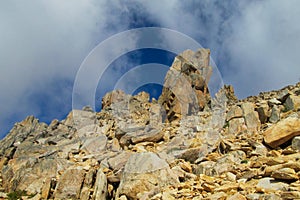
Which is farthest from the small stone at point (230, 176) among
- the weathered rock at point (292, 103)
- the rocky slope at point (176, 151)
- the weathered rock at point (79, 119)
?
the weathered rock at point (79, 119)

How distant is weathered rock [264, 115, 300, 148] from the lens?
16.2 metres

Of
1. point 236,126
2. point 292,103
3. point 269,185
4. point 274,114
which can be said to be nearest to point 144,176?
point 269,185

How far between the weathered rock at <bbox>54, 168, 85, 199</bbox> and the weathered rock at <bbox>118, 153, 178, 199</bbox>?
14.3 feet

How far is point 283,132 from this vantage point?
1648 cm

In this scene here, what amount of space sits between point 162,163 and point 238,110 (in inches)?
506

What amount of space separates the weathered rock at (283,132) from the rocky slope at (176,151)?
0.06 m

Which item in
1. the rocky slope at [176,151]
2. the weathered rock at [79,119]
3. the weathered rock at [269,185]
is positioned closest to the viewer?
the weathered rock at [269,185]

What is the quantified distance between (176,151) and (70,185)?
7988mm

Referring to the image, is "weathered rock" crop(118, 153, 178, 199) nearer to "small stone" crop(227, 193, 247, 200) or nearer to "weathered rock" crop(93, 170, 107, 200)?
"weathered rock" crop(93, 170, 107, 200)

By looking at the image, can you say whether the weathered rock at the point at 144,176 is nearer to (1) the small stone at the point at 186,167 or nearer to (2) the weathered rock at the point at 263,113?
(1) the small stone at the point at 186,167

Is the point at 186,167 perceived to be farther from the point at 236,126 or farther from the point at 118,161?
the point at 236,126

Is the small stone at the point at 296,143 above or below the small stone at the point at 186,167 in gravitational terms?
above

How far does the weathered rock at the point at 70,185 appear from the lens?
19.5 metres

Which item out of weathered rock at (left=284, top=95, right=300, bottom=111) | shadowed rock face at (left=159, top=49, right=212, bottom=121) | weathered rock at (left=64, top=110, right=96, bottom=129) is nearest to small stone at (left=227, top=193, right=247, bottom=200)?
weathered rock at (left=284, top=95, right=300, bottom=111)
